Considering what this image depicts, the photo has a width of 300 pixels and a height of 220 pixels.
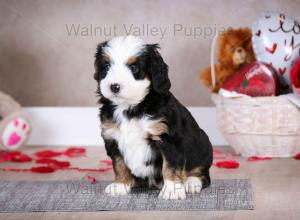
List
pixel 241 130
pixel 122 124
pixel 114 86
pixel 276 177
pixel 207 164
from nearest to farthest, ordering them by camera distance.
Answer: pixel 114 86
pixel 122 124
pixel 207 164
pixel 276 177
pixel 241 130

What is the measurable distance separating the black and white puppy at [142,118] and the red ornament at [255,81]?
899 mm

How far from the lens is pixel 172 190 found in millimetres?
2182

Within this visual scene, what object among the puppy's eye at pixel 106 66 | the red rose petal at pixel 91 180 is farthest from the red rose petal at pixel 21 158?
the puppy's eye at pixel 106 66

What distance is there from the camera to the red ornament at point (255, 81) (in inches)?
120

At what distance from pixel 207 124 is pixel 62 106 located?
1.00m

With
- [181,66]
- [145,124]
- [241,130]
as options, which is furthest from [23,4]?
[145,124]

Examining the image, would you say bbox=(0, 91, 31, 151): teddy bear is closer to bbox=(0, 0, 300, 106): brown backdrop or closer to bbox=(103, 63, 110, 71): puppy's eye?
bbox=(0, 0, 300, 106): brown backdrop

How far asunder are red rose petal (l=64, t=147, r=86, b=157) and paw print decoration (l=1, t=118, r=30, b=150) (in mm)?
282

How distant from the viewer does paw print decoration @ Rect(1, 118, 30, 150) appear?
3342mm

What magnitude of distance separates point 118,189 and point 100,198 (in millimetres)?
91

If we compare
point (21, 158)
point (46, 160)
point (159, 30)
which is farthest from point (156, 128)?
point (159, 30)

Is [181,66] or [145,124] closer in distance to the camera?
[145,124]

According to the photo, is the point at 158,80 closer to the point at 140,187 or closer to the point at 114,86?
the point at 114,86

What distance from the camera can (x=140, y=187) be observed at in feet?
7.95
